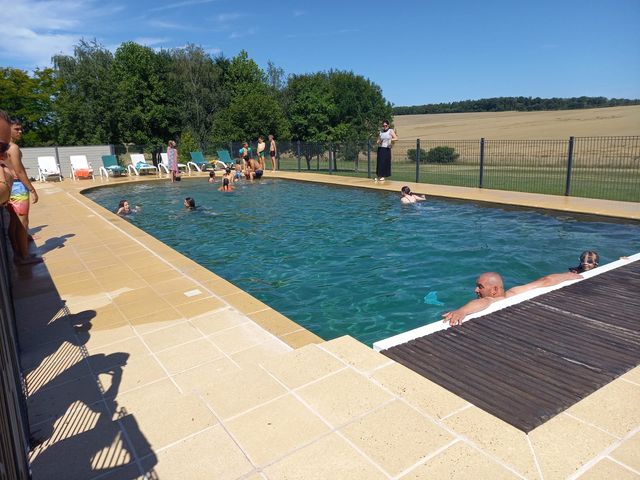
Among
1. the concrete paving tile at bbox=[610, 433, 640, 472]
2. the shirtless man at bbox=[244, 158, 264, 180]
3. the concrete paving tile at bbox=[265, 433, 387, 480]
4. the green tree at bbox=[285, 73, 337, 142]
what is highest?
the green tree at bbox=[285, 73, 337, 142]

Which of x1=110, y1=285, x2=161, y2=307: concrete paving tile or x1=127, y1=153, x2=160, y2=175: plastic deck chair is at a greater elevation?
x1=127, y1=153, x2=160, y2=175: plastic deck chair

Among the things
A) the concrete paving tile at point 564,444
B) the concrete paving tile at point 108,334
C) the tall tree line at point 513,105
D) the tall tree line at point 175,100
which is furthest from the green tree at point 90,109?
the tall tree line at point 513,105

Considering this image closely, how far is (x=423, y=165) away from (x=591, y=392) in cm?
1828

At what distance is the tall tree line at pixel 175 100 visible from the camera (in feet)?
96.0

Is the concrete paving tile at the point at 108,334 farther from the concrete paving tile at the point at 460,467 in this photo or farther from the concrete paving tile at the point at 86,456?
the concrete paving tile at the point at 460,467

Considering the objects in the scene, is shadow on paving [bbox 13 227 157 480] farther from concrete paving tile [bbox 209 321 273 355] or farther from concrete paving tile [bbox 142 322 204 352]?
concrete paving tile [bbox 209 321 273 355]

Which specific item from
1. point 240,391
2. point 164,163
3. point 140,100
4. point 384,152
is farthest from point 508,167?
point 140,100

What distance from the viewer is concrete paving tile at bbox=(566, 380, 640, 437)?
2.39 metres

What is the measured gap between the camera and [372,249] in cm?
818

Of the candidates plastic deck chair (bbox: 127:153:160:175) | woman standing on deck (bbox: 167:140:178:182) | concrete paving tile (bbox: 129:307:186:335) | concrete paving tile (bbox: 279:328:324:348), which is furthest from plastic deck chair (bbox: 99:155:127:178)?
concrete paving tile (bbox: 279:328:324:348)

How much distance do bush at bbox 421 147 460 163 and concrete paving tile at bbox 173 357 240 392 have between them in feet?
62.9

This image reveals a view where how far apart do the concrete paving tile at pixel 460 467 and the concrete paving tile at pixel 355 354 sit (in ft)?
2.95

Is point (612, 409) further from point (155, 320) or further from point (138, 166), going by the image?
point (138, 166)

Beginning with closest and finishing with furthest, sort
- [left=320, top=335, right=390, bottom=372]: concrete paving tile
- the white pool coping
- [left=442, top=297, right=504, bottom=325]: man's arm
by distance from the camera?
[left=320, top=335, right=390, bottom=372]: concrete paving tile → the white pool coping → [left=442, top=297, right=504, bottom=325]: man's arm
